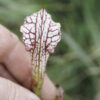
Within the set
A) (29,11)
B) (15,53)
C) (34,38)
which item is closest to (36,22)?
(34,38)

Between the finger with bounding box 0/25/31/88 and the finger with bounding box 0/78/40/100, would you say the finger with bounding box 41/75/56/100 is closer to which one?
the finger with bounding box 0/25/31/88

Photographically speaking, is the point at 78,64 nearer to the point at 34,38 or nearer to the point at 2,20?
the point at 2,20

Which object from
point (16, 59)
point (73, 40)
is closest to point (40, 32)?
point (16, 59)

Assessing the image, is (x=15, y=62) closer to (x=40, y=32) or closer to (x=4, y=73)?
(x=4, y=73)

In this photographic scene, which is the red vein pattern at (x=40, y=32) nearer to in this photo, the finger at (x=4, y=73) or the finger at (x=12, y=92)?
the finger at (x=12, y=92)

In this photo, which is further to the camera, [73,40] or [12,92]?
[73,40]

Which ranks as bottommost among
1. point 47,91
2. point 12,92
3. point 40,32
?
point 47,91

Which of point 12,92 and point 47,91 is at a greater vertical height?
point 12,92

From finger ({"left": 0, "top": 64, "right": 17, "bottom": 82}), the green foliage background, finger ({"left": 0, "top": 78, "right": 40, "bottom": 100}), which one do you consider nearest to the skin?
finger ({"left": 0, "top": 64, "right": 17, "bottom": 82})
